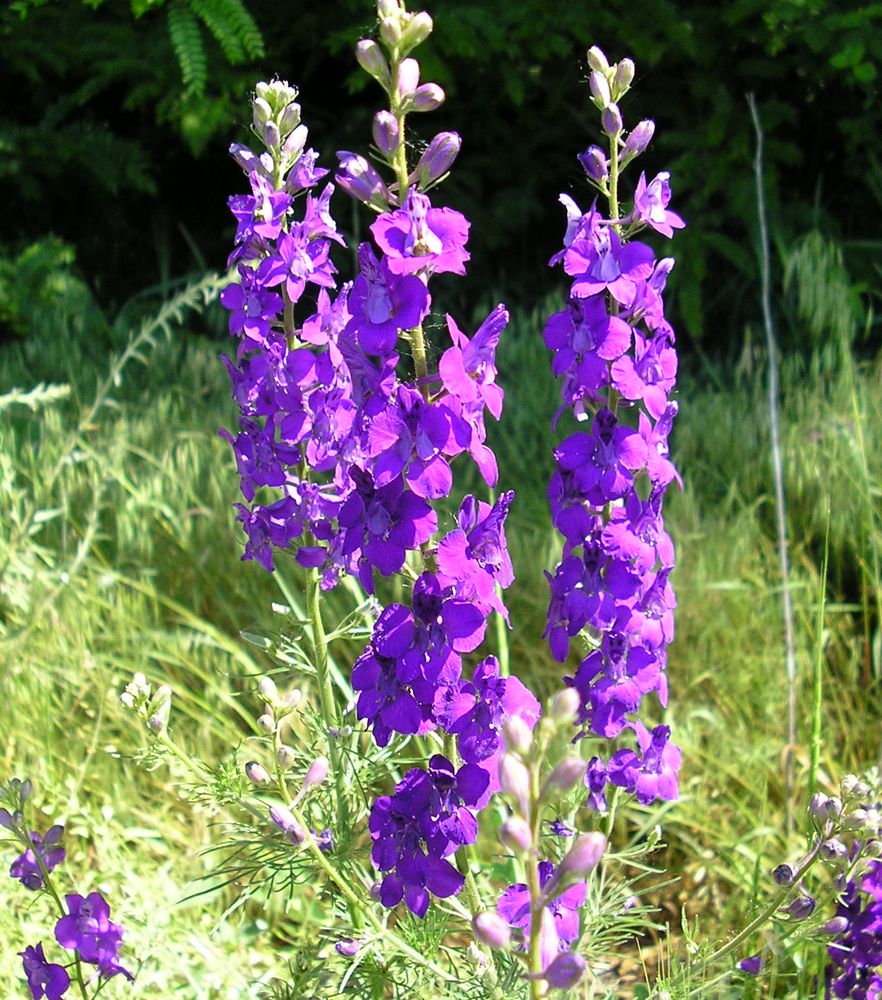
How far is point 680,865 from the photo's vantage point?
226cm

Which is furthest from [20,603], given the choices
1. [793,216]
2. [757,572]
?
[793,216]

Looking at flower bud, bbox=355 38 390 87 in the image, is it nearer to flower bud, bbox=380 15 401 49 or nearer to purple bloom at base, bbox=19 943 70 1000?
flower bud, bbox=380 15 401 49

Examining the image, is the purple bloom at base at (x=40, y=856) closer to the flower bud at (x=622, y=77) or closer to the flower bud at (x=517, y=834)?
the flower bud at (x=517, y=834)

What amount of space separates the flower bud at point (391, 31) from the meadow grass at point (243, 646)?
96cm

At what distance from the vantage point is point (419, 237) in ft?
3.48

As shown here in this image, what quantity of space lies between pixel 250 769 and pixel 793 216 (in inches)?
154

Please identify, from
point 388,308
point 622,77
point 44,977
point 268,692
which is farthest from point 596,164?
point 44,977

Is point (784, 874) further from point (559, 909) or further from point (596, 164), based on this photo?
point (596, 164)

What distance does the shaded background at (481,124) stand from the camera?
4.20 m

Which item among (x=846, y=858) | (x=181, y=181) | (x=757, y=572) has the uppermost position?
(x=181, y=181)

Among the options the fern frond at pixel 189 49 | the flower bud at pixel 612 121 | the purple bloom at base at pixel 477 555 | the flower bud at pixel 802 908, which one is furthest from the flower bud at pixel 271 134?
the fern frond at pixel 189 49

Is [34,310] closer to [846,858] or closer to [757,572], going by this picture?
[757,572]

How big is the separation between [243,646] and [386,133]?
71.0 inches

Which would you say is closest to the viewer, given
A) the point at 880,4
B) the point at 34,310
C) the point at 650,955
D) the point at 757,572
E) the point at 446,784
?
the point at 446,784
